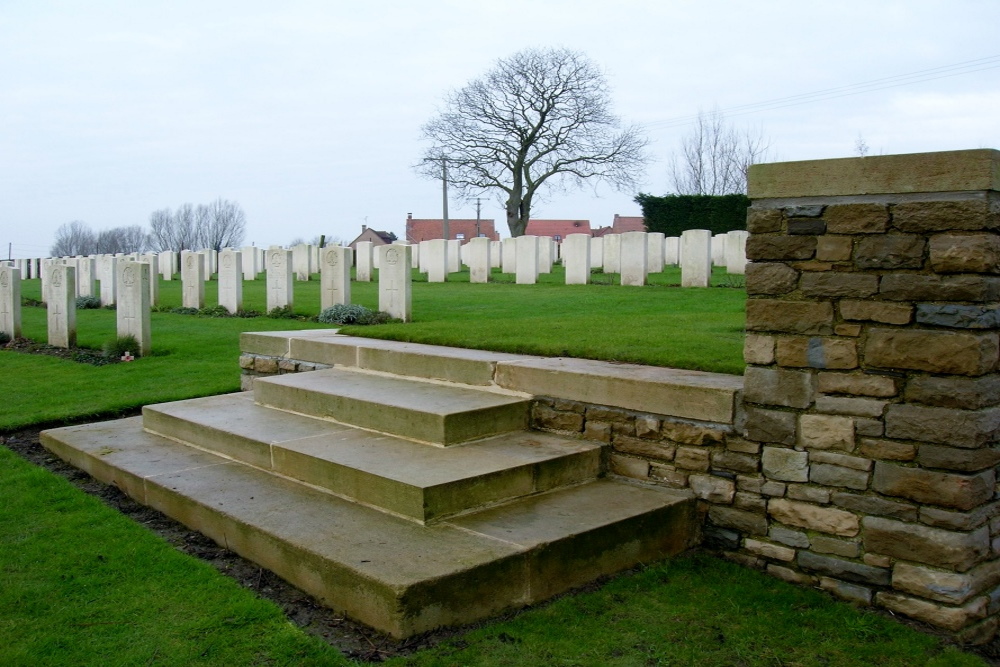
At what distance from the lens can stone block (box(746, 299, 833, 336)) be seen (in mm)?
3891

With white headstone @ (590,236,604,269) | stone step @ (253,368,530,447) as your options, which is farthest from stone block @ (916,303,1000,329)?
white headstone @ (590,236,604,269)

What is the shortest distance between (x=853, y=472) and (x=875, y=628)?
668mm

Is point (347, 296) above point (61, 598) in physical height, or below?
above

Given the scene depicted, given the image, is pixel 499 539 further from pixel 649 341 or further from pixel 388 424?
pixel 649 341

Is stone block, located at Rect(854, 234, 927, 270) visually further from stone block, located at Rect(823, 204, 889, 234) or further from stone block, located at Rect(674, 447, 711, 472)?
stone block, located at Rect(674, 447, 711, 472)

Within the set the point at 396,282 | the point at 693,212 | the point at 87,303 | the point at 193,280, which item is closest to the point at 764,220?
the point at 396,282

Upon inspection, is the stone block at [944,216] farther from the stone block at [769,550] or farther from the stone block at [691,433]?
the stone block at [769,550]

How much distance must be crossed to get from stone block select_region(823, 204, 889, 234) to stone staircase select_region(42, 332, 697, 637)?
1561 mm

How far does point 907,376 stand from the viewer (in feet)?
12.0

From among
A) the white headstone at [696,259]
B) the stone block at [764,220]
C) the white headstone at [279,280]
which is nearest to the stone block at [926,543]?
the stone block at [764,220]

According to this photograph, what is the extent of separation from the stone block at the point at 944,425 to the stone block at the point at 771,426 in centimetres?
44

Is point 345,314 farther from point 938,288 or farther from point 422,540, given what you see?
point 938,288

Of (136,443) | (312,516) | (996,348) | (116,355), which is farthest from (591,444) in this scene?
(116,355)

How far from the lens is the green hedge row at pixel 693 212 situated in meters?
25.4
